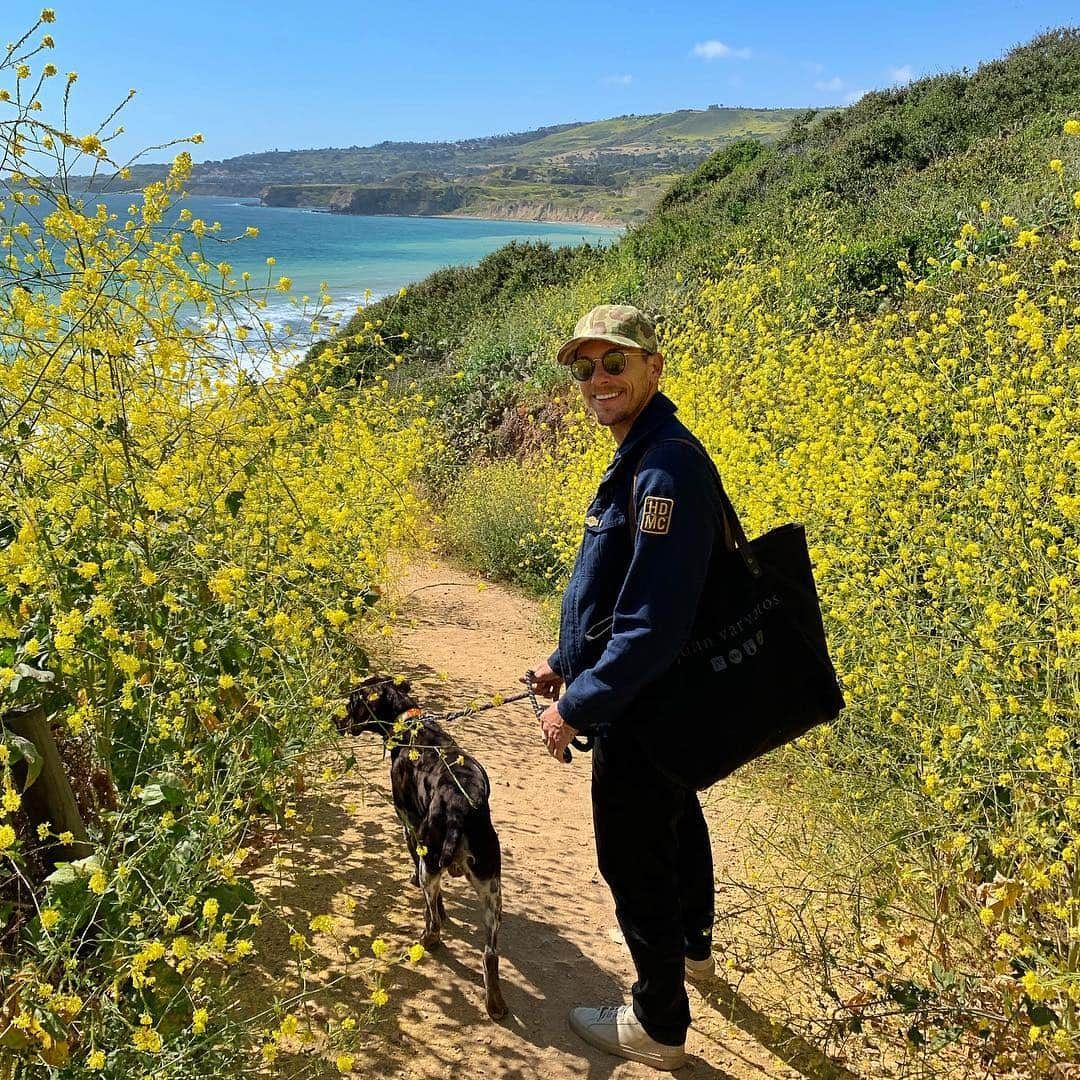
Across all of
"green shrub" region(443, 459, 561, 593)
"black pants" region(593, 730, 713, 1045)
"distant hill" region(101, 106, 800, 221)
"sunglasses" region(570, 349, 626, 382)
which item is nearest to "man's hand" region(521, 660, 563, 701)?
"black pants" region(593, 730, 713, 1045)

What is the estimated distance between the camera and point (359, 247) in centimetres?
6144

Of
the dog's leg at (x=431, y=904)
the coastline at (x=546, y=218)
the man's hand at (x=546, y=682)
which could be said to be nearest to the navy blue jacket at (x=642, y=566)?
the man's hand at (x=546, y=682)

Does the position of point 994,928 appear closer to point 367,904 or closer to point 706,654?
point 706,654

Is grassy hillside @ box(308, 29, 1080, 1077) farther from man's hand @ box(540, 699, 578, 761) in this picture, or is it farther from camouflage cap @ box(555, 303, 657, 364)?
camouflage cap @ box(555, 303, 657, 364)

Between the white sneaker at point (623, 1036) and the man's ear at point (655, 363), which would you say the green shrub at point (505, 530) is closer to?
the white sneaker at point (623, 1036)

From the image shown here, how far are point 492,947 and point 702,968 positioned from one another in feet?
2.07

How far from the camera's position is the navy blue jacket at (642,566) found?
1925 millimetres

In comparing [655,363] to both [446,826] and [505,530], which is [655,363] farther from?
[505,530]

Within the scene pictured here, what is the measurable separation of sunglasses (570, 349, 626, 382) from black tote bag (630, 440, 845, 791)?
13.4 inches

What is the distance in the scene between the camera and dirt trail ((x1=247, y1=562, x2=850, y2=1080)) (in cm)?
240

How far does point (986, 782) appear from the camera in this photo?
2396 mm

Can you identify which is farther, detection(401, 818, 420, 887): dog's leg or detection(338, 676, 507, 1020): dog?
detection(401, 818, 420, 887): dog's leg

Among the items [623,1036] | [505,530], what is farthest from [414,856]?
[505,530]

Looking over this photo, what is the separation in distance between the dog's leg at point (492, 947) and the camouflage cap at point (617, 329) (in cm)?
156
